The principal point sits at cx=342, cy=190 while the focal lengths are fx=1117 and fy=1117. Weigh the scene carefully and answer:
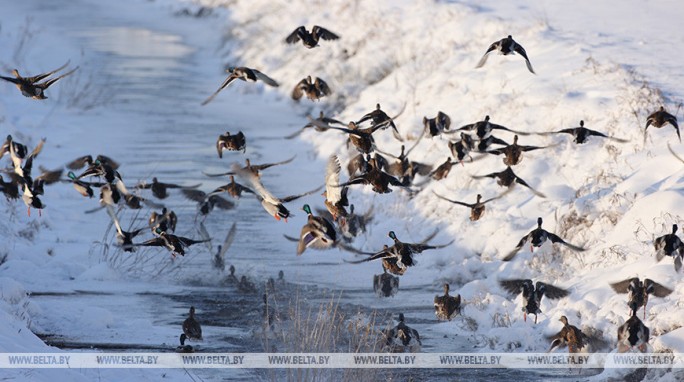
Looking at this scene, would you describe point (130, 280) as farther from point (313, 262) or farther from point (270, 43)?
point (270, 43)

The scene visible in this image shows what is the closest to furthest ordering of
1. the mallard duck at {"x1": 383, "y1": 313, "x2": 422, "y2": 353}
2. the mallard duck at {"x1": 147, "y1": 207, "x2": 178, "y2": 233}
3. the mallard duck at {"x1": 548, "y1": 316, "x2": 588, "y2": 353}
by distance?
1. the mallard duck at {"x1": 548, "y1": 316, "x2": 588, "y2": 353}
2. the mallard duck at {"x1": 383, "y1": 313, "x2": 422, "y2": 353}
3. the mallard duck at {"x1": 147, "y1": 207, "x2": 178, "y2": 233}

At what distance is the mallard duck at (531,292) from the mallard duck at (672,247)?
1184 mm

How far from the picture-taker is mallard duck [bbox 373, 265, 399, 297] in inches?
508

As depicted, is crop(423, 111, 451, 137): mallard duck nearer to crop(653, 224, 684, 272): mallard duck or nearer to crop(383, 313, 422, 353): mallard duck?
crop(383, 313, 422, 353): mallard duck

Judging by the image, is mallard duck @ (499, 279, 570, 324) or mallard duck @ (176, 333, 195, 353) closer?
mallard duck @ (176, 333, 195, 353)

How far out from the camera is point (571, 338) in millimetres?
10211

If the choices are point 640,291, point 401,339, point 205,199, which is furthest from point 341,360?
point 205,199

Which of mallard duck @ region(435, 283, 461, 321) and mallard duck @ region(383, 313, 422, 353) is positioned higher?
mallard duck @ region(435, 283, 461, 321)

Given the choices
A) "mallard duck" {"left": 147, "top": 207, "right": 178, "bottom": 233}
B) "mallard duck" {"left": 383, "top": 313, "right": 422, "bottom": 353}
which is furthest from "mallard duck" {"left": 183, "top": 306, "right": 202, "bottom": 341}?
"mallard duck" {"left": 383, "top": 313, "right": 422, "bottom": 353}

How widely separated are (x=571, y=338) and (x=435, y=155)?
274 inches

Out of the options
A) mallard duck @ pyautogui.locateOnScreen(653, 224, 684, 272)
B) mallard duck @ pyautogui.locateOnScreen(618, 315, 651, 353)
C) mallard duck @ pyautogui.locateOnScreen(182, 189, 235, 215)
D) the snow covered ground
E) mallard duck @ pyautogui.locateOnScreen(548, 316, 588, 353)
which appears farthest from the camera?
mallard duck @ pyautogui.locateOnScreen(182, 189, 235, 215)

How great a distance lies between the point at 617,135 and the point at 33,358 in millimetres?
8316

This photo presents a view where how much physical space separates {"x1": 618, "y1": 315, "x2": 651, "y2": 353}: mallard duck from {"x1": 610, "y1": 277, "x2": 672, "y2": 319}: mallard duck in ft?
0.28

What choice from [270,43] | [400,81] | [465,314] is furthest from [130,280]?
[270,43]
